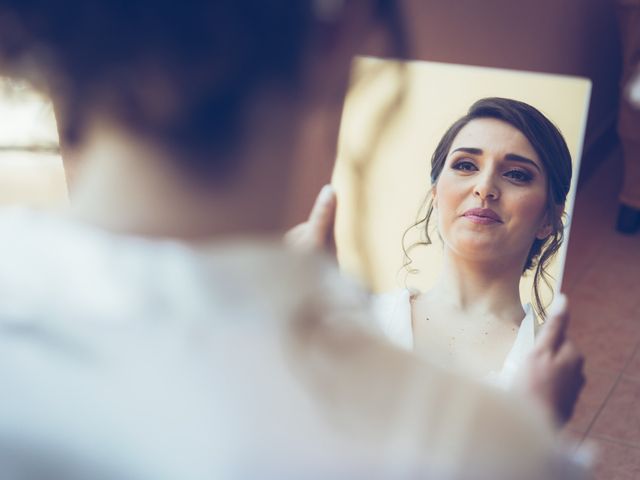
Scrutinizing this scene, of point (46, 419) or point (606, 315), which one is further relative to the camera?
point (606, 315)

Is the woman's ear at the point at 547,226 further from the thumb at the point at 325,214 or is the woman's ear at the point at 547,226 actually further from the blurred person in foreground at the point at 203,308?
the blurred person in foreground at the point at 203,308

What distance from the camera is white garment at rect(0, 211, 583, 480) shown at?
44cm

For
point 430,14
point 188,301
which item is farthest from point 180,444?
point 430,14

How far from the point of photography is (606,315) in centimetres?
211

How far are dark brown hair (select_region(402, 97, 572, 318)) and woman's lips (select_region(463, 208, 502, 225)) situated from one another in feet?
0.25

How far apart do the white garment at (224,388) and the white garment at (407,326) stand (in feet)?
1.55

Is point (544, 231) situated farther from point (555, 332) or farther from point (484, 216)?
point (555, 332)

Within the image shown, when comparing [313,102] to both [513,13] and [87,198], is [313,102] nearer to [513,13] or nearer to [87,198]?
[87,198]

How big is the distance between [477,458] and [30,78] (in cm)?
37

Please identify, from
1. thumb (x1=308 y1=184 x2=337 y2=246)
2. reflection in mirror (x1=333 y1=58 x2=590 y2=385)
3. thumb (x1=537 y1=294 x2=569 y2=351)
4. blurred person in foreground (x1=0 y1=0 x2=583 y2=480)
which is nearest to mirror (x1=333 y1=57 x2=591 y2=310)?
reflection in mirror (x1=333 y1=58 x2=590 y2=385)

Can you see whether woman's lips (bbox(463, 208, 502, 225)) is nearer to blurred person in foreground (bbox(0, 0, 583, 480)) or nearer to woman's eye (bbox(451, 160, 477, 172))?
woman's eye (bbox(451, 160, 477, 172))

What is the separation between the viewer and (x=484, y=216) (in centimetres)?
102

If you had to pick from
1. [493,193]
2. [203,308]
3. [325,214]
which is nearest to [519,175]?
[493,193]

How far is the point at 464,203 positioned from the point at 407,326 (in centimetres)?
19
